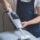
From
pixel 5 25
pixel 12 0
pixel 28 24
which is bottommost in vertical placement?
pixel 5 25

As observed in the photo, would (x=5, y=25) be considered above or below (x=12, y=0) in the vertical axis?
below

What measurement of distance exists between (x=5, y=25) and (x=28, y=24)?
0.34 metres

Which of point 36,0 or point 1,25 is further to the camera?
point 1,25

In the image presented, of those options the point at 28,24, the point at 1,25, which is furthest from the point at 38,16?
the point at 1,25

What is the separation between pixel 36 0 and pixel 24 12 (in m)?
0.14

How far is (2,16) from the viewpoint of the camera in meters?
1.27

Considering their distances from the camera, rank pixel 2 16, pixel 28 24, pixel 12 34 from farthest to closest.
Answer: pixel 2 16 → pixel 28 24 → pixel 12 34

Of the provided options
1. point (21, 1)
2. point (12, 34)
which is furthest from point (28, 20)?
point (12, 34)

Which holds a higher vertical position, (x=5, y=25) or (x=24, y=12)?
(x=24, y=12)

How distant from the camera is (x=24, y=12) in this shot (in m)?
1.08

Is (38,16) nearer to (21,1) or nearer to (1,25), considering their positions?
(21,1)

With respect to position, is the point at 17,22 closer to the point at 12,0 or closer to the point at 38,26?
the point at 38,26

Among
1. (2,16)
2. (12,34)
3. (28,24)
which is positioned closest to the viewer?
(12,34)

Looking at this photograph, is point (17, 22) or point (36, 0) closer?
point (17, 22)
